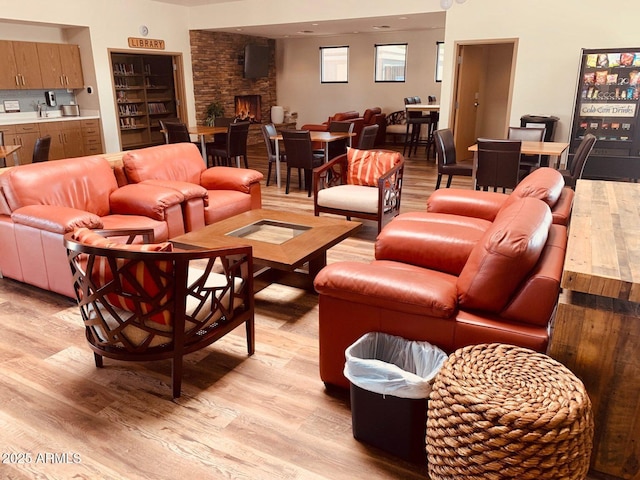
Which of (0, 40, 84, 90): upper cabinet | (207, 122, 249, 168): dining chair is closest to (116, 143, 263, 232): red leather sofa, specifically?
(207, 122, 249, 168): dining chair

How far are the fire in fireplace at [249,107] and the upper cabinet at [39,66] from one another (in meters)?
3.73

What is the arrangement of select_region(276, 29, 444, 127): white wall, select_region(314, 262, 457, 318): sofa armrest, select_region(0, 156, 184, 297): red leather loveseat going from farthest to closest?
select_region(276, 29, 444, 127): white wall < select_region(0, 156, 184, 297): red leather loveseat < select_region(314, 262, 457, 318): sofa armrest

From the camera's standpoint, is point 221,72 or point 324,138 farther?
point 221,72

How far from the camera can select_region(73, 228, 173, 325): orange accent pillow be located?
1.92 meters

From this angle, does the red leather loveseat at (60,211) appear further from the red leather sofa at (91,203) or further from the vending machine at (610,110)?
the vending machine at (610,110)

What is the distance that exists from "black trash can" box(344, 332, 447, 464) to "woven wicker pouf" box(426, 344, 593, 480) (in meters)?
0.23

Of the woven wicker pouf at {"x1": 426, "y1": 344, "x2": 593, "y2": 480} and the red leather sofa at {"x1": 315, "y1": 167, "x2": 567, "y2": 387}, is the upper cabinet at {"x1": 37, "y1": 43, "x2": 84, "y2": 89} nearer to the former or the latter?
the red leather sofa at {"x1": 315, "y1": 167, "x2": 567, "y2": 387}

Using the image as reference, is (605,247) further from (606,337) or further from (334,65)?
(334,65)

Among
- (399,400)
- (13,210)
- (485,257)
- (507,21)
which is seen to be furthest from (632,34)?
(13,210)

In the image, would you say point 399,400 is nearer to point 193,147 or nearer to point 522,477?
point 522,477

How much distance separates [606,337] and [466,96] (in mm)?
7031

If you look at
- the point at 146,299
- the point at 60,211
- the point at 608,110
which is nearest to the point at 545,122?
→ the point at 608,110

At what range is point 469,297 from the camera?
5.77 ft

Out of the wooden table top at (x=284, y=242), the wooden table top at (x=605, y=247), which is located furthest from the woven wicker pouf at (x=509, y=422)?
the wooden table top at (x=284, y=242)
